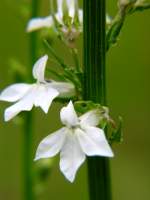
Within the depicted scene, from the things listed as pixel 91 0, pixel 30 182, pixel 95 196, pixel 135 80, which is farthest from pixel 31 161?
pixel 135 80

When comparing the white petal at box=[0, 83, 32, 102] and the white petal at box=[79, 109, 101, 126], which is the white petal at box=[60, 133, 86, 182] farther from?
the white petal at box=[0, 83, 32, 102]

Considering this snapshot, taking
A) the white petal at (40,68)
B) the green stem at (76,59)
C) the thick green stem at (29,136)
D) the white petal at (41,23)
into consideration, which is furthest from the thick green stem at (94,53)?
the thick green stem at (29,136)

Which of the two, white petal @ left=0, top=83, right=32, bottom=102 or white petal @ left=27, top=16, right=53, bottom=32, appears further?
white petal @ left=27, top=16, right=53, bottom=32

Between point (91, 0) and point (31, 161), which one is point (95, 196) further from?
point (31, 161)

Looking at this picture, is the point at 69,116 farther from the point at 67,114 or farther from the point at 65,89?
the point at 65,89

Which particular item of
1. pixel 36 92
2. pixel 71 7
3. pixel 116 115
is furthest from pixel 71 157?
pixel 116 115

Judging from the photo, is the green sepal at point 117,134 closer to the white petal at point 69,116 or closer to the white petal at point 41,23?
the white petal at point 69,116

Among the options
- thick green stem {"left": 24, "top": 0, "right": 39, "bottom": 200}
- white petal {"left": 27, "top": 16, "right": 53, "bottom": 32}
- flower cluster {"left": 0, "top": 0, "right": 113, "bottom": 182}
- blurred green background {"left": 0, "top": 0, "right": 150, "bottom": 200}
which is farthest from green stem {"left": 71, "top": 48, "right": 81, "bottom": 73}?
blurred green background {"left": 0, "top": 0, "right": 150, "bottom": 200}
